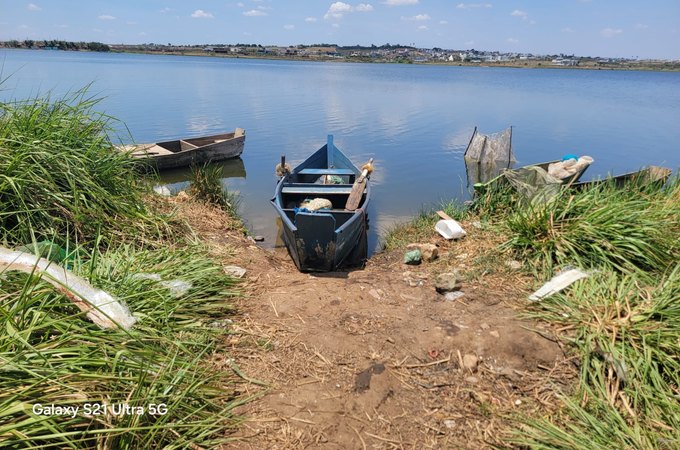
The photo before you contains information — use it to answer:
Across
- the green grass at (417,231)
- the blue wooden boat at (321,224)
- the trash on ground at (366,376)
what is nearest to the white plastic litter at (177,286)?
the trash on ground at (366,376)

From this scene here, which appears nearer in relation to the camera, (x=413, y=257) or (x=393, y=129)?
(x=413, y=257)

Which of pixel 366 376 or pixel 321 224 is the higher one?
pixel 321 224

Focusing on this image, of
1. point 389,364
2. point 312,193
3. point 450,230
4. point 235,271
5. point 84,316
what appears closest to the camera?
point 84,316

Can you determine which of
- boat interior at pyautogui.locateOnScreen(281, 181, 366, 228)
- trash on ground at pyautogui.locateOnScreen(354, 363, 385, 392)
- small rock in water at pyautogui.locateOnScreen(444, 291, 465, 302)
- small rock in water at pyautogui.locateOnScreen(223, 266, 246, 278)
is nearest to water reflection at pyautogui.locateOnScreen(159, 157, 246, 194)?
boat interior at pyautogui.locateOnScreen(281, 181, 366, 228)

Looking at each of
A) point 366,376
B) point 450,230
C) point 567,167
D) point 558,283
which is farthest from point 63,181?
point 567,167

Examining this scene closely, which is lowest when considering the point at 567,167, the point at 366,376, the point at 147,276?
the point at 366,376

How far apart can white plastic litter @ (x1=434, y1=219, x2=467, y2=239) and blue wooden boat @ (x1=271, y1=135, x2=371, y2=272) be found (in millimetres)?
1525

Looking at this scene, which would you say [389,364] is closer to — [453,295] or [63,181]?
[453,295]

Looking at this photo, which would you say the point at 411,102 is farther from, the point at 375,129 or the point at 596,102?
the point at 596,102

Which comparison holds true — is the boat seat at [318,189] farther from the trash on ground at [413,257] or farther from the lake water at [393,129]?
the trash on ground at [413,257]

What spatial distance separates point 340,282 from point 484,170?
11907 mm

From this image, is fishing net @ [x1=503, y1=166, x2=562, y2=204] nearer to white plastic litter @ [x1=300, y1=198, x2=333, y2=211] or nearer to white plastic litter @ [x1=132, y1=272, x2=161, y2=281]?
white plastic litter @ [x1=300, y1=198, x2=333, y2=211]

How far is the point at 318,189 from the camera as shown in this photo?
9.16 m

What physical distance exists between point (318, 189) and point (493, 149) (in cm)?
945
